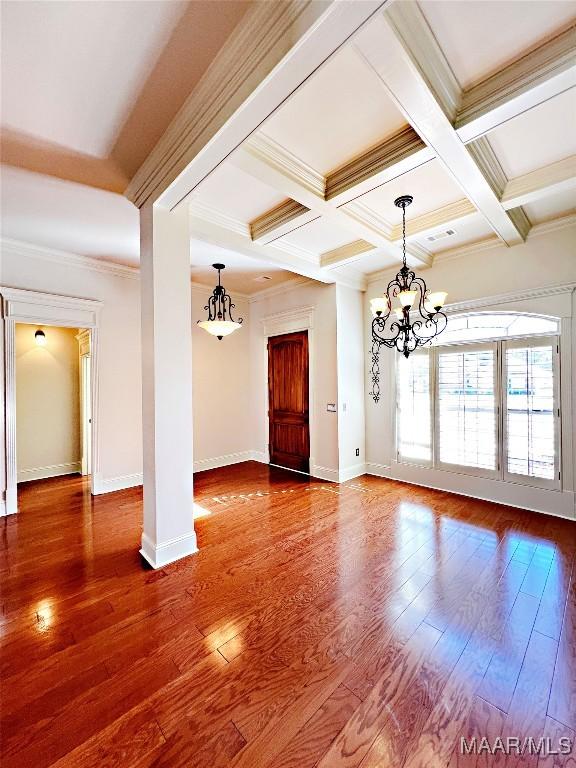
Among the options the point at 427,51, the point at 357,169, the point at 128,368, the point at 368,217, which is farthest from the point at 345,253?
the point at 128,368

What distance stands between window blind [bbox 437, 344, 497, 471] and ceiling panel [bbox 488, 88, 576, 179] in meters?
1.94

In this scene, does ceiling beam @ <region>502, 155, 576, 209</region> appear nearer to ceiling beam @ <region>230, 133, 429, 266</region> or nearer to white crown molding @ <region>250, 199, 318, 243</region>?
ceiling beam @ <region>230, 133, 429, 266</region>

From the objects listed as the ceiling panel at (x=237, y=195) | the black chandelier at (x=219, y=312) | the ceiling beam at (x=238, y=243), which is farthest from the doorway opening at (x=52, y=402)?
the ceiling panel at (x=237, y=195)

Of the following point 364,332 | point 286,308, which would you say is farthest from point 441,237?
point 286,308

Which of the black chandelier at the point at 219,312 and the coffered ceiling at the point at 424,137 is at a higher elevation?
the coffered ceiling at the point at 424,137

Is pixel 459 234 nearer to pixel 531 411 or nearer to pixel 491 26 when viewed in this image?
pixel 531 411

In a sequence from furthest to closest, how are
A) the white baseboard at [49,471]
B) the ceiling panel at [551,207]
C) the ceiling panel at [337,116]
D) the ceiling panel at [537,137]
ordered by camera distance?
1. the white baseboard at [49,471]
2. the ceiling panel at [551,207]
3. the ceiling panel at [537,137]
4. the ceiling panel at [337,116]

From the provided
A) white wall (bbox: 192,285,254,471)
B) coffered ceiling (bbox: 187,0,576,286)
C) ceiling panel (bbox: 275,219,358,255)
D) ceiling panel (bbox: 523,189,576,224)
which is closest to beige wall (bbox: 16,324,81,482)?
white wall (bbox: 192,285,254,471)

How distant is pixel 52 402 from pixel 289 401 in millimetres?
3787

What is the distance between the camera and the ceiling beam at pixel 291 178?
7.35 feet

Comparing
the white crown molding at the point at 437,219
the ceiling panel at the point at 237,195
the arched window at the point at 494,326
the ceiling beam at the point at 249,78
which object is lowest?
the arched window at the point at 494,326

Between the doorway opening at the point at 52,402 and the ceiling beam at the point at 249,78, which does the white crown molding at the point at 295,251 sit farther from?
the doorway opening at the point at 52,402

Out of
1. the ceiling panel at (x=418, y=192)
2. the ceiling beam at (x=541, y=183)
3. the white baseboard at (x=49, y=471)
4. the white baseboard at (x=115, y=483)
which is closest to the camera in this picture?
the ceiling beam at (x=541, y=183)

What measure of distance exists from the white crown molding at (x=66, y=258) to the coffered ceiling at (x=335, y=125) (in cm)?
25
